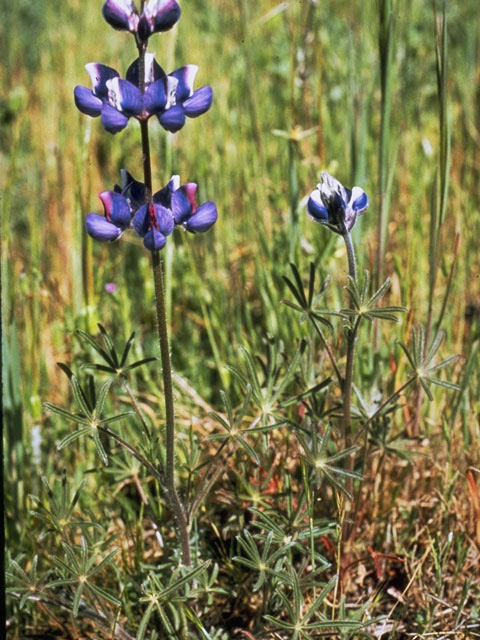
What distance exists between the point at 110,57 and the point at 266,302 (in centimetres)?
221

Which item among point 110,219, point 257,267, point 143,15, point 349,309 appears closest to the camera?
point 143,15

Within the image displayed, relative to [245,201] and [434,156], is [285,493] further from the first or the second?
[434,156]

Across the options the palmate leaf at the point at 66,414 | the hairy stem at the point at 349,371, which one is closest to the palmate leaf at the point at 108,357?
the palmate leaf at the point at 66,414

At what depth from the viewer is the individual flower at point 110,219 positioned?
150cm

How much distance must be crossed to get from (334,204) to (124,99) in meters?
0.46

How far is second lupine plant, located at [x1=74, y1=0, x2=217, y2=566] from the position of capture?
143cm

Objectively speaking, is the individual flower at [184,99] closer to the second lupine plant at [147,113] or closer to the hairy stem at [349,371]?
the second lupine plant at [147,113]

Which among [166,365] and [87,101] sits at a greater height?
[87,101]

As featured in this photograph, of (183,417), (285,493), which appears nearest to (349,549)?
(285,493)

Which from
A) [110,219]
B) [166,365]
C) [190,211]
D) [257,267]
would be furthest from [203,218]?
[257,267]

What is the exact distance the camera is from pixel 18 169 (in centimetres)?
362

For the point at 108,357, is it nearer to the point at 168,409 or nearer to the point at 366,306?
the point at 168,409

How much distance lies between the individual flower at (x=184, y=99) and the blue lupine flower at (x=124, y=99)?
1 centimetres

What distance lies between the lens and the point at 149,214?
149cm
